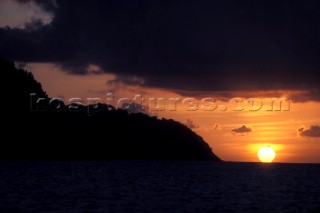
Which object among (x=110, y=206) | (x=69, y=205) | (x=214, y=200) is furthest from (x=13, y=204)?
(x=214, y=200)

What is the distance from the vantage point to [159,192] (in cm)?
8562

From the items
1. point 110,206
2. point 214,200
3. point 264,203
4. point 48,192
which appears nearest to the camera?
point 110,206

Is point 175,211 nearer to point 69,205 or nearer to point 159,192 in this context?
point 69,205

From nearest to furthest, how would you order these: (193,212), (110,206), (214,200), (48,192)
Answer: (193,212) < (110,206) < (214,200) < (48,192)

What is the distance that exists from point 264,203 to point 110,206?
778 inches

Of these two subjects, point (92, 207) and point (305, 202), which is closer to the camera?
point (92, 207)

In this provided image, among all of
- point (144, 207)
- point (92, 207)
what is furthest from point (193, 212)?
point (92, 207)

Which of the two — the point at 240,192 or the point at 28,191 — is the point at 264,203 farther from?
the point at 28,191

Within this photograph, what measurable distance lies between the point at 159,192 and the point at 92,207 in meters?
25.0

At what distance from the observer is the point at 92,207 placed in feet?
203

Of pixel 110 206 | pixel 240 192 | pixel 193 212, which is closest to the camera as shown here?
pixel 193 212

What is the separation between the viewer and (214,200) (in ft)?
242

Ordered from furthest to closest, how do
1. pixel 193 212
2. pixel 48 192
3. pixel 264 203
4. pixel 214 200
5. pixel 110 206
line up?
1. pixel 48 192
2. pixel 214 200
3. pixel 264 203
4. pixel 110 206
5. pixel 193 212

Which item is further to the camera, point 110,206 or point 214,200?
point 214,200
